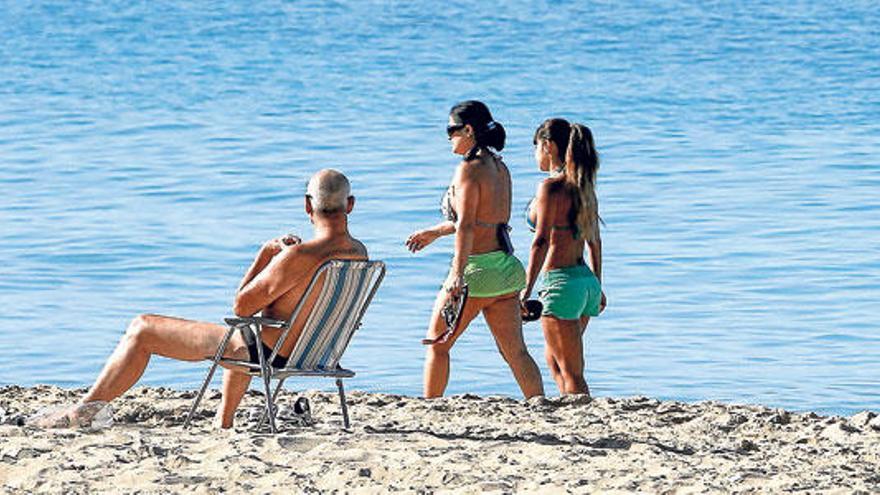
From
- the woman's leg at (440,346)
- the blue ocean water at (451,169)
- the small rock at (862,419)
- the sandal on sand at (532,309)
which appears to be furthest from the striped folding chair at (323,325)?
the blue ocean water at (451,169)

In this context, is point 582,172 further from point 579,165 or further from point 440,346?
point 440,346

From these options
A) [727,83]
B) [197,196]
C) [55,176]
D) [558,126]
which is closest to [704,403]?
[558,126]

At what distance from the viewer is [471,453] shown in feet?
21.7

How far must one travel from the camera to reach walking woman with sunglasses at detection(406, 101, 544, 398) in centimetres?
773

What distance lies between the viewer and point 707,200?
16281 millimetres

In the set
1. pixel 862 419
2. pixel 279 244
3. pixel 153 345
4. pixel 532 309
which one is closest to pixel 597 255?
pixel 532 309

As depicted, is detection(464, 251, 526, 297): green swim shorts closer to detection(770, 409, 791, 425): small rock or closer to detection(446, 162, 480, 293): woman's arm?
detection(446, 162, 480, 293): woman's arm

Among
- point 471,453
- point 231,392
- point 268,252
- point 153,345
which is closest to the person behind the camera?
point 471,453

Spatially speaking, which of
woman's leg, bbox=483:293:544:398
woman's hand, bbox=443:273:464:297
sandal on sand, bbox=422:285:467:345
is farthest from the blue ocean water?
woman's hand, bbox=443:273:464:297

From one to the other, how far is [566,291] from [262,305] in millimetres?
1528

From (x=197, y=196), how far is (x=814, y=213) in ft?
17.1

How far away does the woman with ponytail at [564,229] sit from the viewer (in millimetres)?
7914

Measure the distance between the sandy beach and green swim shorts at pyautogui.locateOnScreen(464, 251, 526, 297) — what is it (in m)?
0.50

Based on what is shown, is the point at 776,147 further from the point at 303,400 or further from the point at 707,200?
the point at 303,400
